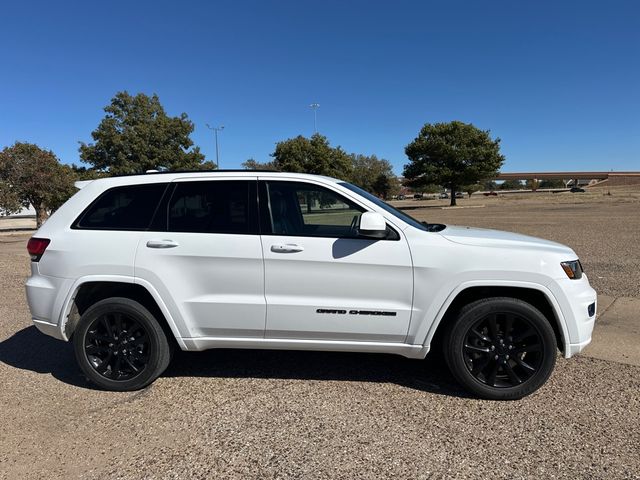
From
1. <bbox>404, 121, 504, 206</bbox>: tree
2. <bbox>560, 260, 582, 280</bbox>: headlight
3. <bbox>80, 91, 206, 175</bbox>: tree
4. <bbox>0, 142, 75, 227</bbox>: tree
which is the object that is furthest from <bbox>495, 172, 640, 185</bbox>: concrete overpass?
<bbox>560, 260, 582, 280</bbox>: headlight

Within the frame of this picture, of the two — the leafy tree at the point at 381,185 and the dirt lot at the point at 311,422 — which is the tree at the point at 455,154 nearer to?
the leafy tree at the point at 381,185

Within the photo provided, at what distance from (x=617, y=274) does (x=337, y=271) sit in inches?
282

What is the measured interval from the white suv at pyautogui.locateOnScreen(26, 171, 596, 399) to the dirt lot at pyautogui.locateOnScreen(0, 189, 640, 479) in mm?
360

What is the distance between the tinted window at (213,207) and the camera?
382cm

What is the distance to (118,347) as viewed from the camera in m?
3.95

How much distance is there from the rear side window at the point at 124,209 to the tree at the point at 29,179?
2614 cm

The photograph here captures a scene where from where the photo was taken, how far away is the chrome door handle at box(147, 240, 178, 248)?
3.77 metres

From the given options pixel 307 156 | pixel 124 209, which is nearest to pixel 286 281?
pixel 124 209

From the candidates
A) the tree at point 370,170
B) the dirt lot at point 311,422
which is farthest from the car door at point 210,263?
the tree at point 370,170

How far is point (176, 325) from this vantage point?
151 inches

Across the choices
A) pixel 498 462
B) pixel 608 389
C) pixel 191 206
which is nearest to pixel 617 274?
pixel 608 389

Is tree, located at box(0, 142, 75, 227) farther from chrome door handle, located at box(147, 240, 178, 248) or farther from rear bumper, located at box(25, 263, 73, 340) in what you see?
chrome door handle, located at box(147, 240, 178, 248)

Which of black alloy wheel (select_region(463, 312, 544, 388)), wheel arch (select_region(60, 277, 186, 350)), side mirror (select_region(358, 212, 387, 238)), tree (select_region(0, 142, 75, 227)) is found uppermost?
tree (select_region(0, 142, 75, 227))

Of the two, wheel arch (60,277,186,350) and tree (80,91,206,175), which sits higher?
tree (80,91,206,175)
